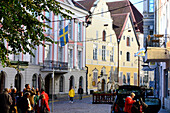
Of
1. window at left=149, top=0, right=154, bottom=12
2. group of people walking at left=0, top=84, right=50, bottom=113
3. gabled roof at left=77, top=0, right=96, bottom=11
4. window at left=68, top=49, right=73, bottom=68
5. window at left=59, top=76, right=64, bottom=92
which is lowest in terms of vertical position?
window at left=59, top=76, right=64, bottom=92

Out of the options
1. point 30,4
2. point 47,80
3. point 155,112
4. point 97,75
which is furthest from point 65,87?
point 30,4

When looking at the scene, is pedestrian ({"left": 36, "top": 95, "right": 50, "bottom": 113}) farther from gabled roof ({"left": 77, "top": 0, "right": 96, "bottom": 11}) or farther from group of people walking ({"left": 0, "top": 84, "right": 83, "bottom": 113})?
gabled roof ({"left": 77, "top": 0, "right": 96, "bottom": 11})

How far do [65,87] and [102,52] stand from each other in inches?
564

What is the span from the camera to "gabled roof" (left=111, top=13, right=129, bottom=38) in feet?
218

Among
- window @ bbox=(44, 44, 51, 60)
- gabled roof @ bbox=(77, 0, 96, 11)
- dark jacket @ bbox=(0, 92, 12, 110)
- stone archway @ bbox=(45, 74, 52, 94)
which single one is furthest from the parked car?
gabled roof @ bbox=(77, 0, 96, 11)

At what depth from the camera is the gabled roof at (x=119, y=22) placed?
66500 mm

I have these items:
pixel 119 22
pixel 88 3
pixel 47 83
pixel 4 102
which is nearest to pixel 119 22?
pixel 119 22

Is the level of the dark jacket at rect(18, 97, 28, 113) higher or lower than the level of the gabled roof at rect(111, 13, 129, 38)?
lower

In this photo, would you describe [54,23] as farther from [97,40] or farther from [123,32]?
[123,32]

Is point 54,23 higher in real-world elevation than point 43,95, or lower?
higher

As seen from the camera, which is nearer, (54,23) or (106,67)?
(54,23)

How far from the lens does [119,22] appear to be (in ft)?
224

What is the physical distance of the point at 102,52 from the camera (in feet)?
198

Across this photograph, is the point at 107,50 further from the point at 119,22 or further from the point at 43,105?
the point at 43,105
